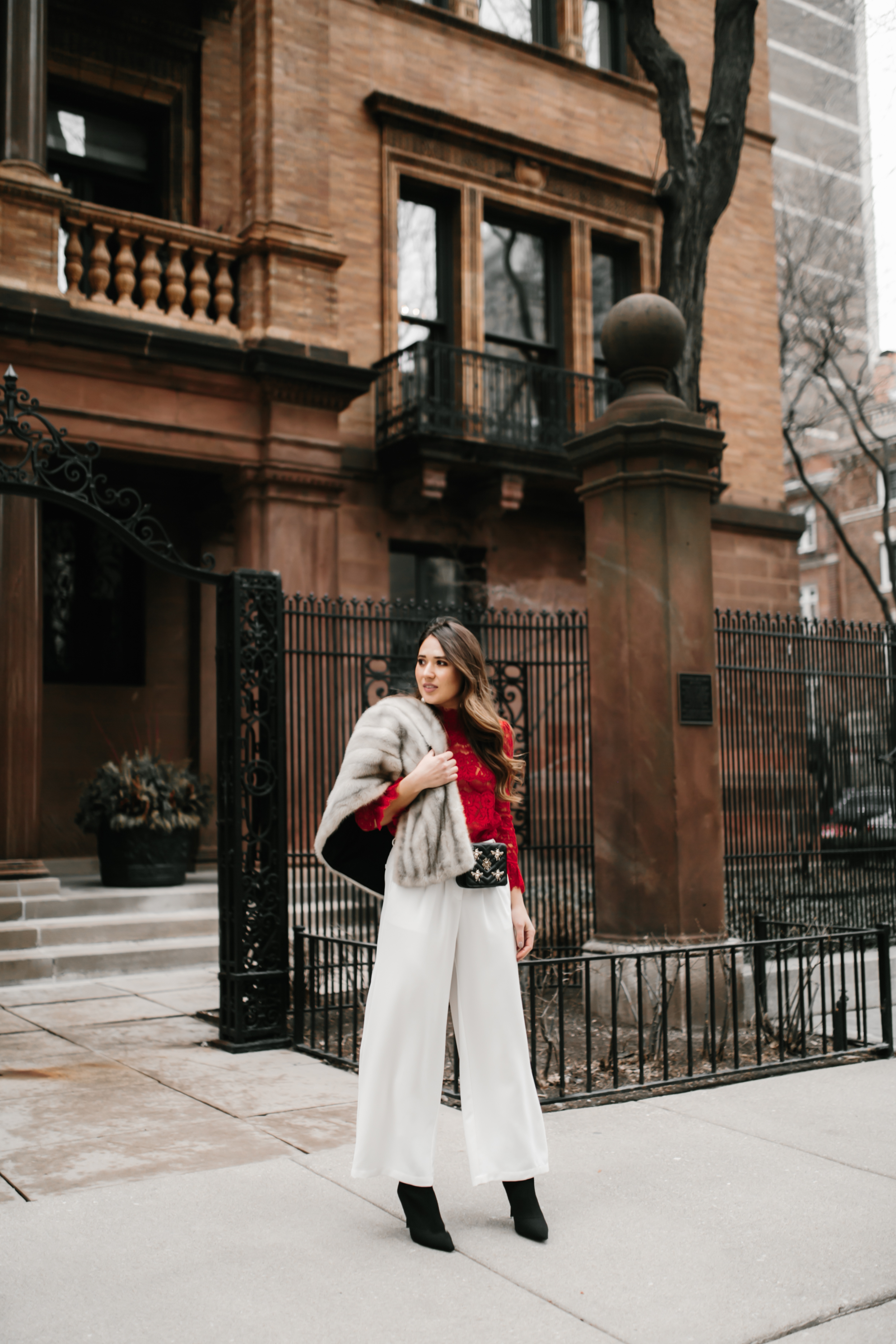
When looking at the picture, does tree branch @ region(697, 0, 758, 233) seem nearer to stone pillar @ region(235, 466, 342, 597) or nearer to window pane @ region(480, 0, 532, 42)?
stone pillar @ region(235, 466, 342, 597)

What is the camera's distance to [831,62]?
26.2m

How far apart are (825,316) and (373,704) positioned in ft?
49.6

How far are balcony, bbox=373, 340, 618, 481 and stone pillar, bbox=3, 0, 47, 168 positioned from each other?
4.00m

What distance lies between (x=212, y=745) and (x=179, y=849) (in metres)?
2.59

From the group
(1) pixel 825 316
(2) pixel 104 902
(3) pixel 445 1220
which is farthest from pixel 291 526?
(1) pixel 825 316

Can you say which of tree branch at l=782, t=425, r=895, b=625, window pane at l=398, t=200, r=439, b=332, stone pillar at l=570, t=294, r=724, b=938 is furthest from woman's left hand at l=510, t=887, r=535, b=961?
tree branch at l=782, t=425, r=895, b=625

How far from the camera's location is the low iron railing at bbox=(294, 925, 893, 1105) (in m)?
5.76

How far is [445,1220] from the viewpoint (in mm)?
3984

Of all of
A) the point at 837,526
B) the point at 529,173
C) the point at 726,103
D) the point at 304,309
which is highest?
the point at 529,173

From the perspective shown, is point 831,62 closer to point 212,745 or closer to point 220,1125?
point 212,745

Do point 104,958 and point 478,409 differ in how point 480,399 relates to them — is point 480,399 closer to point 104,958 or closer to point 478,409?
point 478,409

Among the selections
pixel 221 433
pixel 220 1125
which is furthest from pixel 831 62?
pixel 220 1125

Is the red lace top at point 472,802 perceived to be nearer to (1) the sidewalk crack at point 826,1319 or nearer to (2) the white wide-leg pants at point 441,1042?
(2) the white wide-leg pants at point 441,1042

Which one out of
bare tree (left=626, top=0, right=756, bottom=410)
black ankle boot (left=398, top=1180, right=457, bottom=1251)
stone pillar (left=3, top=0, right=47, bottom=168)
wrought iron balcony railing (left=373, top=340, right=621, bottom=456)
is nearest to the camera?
black ankle boot (left=398, top=1180, right=457, bottom=1251)
